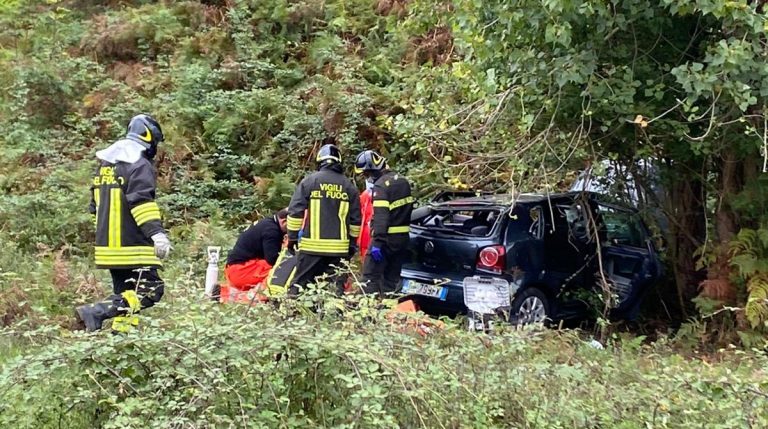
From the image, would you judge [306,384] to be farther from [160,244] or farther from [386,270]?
[386,270]

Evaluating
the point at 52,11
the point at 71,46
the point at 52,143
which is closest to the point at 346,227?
the point at 52,143

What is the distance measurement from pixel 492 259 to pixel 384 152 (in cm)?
478

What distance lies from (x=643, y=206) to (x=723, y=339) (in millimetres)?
1776

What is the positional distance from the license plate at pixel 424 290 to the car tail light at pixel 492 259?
0.44 meters

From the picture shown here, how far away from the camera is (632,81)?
7.07 meters

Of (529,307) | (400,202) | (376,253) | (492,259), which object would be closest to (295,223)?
(376,253)

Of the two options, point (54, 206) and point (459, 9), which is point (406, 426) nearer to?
point (459, 9)

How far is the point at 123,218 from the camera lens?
6371 millimetres

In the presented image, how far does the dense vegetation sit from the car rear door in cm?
23

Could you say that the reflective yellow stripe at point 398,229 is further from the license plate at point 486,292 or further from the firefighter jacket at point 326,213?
the license plate at point 486,292

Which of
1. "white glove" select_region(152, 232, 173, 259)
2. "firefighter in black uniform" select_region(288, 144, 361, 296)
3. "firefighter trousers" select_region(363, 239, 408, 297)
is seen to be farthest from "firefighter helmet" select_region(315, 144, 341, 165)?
"white glove" select_region(152, 232, 173, 259)

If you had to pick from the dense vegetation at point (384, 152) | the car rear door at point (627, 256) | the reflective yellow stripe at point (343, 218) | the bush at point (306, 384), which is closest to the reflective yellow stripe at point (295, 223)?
the reflective yellow stripe at point (343, 218)

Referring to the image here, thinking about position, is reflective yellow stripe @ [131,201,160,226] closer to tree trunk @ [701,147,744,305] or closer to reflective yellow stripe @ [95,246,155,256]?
reflective yellow stripe @ [95,246,155,256]

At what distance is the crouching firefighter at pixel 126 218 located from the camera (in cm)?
625
